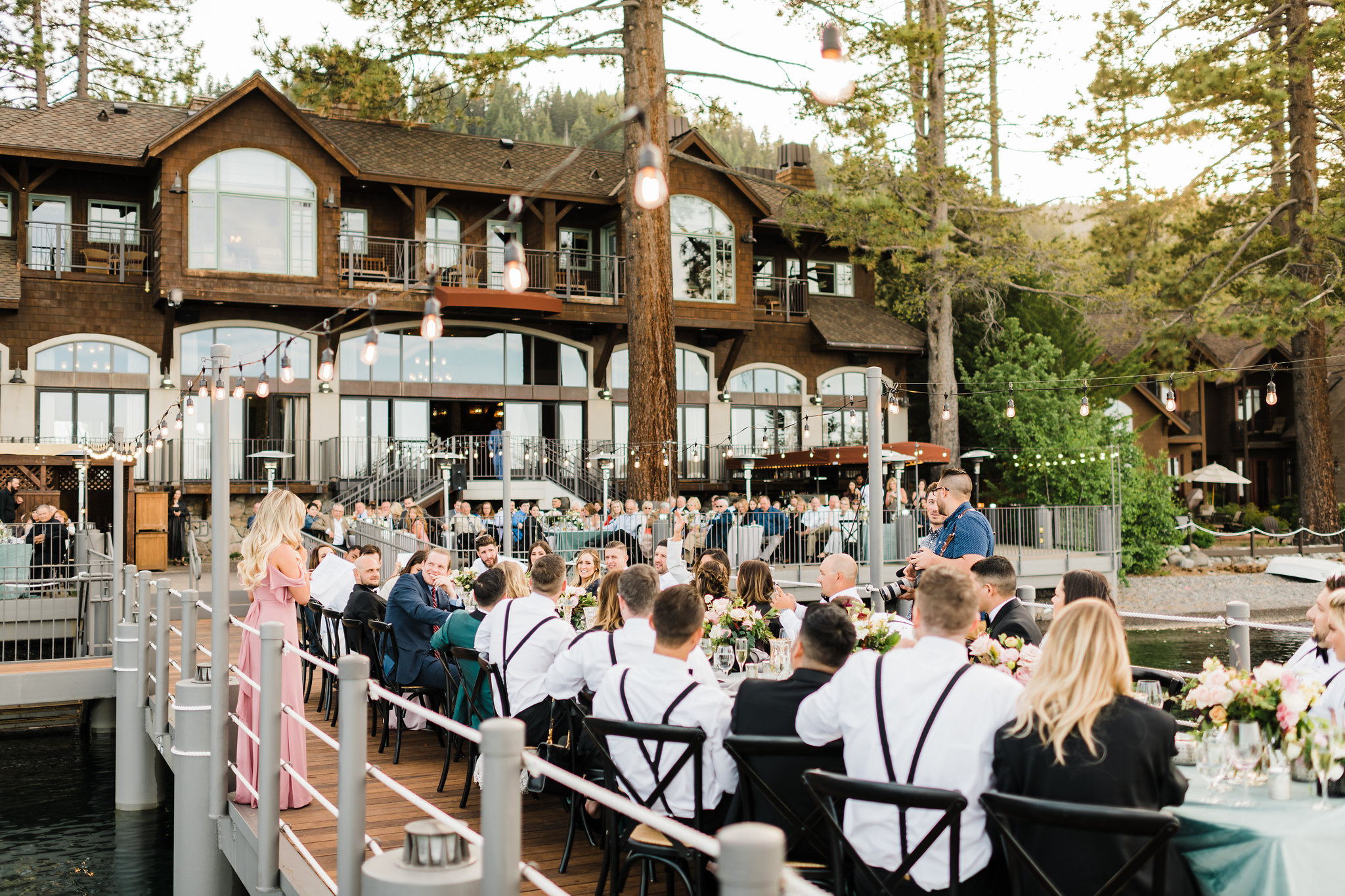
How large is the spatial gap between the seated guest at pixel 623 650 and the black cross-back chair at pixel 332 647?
432cm

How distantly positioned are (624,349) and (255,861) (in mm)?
22856

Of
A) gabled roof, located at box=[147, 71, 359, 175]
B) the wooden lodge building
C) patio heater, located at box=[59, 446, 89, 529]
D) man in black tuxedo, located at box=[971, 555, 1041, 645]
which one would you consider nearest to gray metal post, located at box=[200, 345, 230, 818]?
man in black tuxedo, located at box=[971, 555, 1041, 645]

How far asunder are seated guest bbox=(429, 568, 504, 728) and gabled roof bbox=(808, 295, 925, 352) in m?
23.1

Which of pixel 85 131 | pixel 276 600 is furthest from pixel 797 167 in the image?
pixel 276 600

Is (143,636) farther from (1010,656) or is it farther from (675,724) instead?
(1010,656)

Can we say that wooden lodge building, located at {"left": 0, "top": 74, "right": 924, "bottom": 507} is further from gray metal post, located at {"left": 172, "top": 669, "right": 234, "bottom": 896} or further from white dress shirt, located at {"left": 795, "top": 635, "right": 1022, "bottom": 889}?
white dress shirt, located at {"left": 795, "top": 635, "right": 1022, "bottom": 889}

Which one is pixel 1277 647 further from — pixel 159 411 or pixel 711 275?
pixel 159 411

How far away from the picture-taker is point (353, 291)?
23781 mm

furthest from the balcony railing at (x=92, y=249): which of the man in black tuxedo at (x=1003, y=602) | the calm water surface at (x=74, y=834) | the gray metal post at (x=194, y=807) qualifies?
the man in black tuxedo at (x=1003, y=602)

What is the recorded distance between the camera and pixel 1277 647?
1941cm

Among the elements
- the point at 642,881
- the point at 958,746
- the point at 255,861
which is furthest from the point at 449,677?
the point at 958,746

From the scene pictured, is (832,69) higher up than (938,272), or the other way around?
(938,272)

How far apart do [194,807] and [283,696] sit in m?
1.31

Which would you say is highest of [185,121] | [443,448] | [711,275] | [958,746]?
[185,121]
